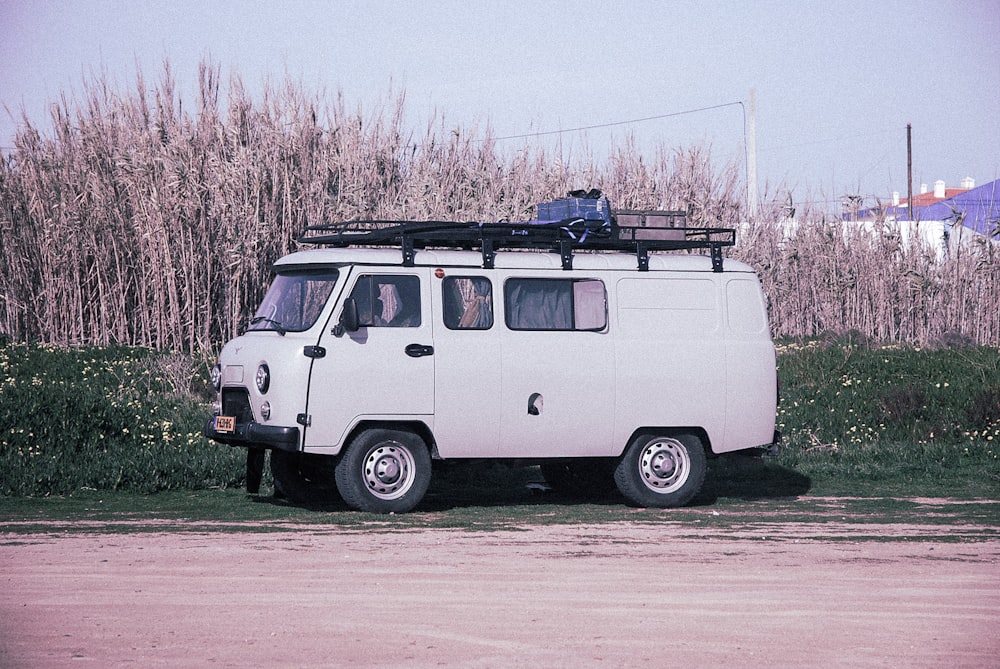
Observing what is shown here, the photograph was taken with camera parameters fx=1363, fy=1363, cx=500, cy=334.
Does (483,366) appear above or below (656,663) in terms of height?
above

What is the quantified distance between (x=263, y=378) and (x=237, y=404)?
563mm

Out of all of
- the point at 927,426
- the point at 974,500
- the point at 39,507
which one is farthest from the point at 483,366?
the point at 927,426

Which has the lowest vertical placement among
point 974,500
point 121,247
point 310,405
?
point 974,500

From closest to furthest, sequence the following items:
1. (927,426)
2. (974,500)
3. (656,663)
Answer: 1. (656,663)
2. (974,500)
3. (927,426)

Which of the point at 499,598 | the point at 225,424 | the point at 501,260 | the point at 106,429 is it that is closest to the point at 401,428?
the point at 225,424

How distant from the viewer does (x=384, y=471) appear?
459 inches

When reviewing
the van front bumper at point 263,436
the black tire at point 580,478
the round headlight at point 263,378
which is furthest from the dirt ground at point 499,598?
the black tire at point 580,478

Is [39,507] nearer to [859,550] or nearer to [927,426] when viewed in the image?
[859,550]

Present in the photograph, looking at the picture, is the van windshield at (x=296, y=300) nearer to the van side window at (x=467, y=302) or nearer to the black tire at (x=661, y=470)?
the van side window at (x=467, y=302)

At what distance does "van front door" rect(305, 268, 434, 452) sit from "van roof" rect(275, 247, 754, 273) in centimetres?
16

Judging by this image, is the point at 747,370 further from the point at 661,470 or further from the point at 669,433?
the point at 661,470

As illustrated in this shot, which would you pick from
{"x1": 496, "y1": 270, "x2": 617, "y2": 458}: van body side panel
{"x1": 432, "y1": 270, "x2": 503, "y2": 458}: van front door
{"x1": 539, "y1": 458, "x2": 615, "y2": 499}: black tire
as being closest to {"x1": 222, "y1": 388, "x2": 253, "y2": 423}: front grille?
{"x1": 432, "y1": 270, "x2": 503, "y2": 458}: van front door

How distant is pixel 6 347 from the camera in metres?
19.8

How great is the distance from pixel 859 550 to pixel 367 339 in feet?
14.2
